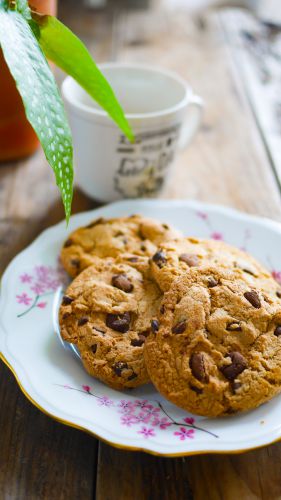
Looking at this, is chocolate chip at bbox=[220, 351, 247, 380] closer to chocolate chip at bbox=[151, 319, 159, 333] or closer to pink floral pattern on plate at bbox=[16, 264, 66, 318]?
chocolate chip at bbox=[151, 319, 159, 333]

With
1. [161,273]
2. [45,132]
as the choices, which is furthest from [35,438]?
[45,132]

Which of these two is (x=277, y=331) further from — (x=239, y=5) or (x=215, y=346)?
(x=239, y=5)

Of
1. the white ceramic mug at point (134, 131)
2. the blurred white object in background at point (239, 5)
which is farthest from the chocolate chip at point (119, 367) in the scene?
the blurred white object in background at point (239, 5)

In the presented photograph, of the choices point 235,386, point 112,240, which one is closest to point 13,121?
point 112,240

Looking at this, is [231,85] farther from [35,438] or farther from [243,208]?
[35,438]

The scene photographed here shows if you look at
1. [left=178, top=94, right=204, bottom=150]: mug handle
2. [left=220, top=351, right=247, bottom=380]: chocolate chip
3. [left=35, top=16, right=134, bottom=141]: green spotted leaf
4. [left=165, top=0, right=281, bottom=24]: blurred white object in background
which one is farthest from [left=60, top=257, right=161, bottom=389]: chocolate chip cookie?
[left=165, top=0, right=281, bottom=24]: blurred white object in background

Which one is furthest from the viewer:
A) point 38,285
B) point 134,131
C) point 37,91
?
point 134,131
